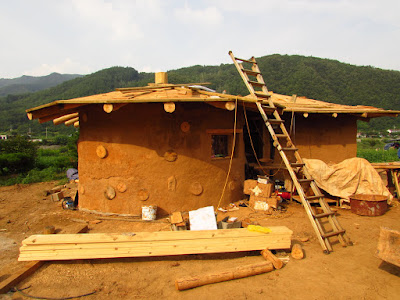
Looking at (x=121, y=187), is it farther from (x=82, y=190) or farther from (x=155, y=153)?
(x=82, y=190)

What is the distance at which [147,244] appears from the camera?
4379 mm

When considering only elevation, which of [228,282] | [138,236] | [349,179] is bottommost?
[228,282]

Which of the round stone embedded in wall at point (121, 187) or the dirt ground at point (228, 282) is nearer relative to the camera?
the dirt ground at point (228, 282)

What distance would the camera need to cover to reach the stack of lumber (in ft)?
14.1

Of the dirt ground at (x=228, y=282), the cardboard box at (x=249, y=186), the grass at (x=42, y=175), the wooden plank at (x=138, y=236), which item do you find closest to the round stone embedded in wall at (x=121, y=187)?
the dirt ground at (x=228, y=282)

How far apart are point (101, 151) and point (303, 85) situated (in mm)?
41712

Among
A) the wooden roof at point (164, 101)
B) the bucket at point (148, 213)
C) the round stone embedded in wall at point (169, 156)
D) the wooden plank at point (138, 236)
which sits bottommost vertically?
the bucket at point (148, 213)

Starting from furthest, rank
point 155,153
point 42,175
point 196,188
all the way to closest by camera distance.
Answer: point 42,175 → point 196,188 → point 155,153

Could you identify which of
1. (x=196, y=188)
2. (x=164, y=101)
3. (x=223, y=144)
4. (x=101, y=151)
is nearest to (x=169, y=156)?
(x=196, y=188)

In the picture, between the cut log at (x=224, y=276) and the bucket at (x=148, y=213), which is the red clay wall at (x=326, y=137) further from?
the cut log at (x=224, y=276)

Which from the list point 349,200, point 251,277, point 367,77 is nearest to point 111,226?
point 251,277

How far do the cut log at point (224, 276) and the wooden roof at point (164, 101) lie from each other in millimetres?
3331

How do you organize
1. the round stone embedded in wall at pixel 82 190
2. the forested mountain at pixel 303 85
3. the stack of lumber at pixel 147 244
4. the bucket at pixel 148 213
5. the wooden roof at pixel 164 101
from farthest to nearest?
the forested mountain at pixel 303 85 → the round stone embedded in wall at pixel 82 190 → the bucket at pixel 148 213 → the wooden roof at pixel 164 101 → the stack of lumber at pixel 147 244

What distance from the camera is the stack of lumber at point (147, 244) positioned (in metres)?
4.29
